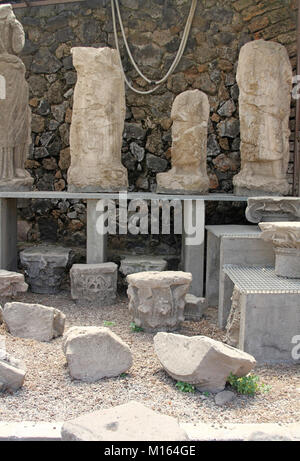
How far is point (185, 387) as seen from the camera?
3.29 m

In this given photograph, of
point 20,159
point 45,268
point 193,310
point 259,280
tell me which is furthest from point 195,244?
point 20,159

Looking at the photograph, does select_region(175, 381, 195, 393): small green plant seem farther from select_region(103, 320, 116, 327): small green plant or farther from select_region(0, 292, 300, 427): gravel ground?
select_region(103, 320, 116, 327): small green plant

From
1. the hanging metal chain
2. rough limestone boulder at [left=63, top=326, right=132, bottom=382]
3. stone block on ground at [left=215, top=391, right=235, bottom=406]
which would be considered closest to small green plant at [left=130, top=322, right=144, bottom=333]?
rough limestone boulder at [left=63, top=326, right=132, bottom=382]

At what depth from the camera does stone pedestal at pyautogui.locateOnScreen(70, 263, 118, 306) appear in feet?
17.9

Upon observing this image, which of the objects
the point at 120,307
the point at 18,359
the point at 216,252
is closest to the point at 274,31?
the point at 216,252

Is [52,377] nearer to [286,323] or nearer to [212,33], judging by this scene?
[286,323]

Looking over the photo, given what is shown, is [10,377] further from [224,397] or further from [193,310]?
[193,310]

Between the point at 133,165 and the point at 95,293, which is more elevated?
the point at 133,165

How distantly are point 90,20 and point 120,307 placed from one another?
16.6 ft

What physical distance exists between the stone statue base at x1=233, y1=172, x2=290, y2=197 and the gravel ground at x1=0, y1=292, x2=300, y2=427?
107 inches

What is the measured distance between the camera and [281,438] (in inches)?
95.3

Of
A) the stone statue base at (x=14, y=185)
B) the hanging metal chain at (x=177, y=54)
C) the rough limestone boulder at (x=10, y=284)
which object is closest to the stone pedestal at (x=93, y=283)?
the rough limestone boulder at (x=10, y=284)

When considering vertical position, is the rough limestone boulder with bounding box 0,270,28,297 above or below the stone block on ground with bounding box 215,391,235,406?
above
